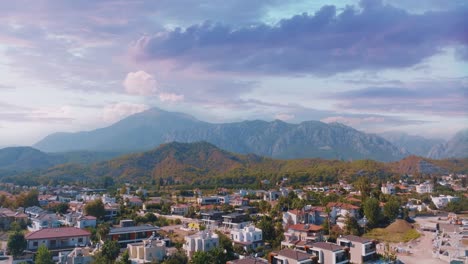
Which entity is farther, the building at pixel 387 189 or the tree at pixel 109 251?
the building at pixel 387 189

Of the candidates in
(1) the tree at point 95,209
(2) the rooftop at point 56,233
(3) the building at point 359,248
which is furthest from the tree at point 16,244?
(3) the building at point 359,248

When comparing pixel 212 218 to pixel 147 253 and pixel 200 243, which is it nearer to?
pixel 200 243

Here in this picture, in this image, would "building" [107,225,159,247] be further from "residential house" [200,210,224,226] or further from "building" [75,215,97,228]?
"residential house" [200,210,224,226]

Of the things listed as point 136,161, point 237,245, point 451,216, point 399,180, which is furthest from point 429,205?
point 136,161

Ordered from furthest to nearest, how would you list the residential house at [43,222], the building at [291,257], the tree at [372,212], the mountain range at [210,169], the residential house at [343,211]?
1. the mountain range at [210,169]
2. the residential house at [343,211]
3. the residential house at [43,222]
4. the tree at [372,212]
5. the building at [291,257]

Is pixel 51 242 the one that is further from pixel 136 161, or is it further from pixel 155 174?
pixel 136 161

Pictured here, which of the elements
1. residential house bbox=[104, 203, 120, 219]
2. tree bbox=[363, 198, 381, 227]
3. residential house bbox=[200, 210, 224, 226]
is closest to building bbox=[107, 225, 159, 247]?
residential house bbox=[200, 210, 224, 226]

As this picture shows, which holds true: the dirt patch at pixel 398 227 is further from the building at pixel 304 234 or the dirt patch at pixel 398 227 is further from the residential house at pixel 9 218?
the residential house at pixel 9 218
